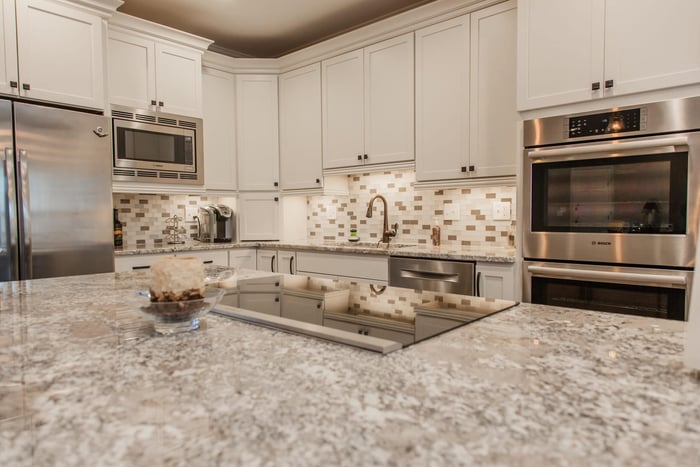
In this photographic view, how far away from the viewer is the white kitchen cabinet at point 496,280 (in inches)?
96.0

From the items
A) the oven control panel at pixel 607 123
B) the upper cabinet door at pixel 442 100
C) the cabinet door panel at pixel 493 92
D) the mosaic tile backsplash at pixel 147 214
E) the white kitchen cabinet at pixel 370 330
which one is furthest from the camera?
the mosaic tile backsplash at pixel 147 214

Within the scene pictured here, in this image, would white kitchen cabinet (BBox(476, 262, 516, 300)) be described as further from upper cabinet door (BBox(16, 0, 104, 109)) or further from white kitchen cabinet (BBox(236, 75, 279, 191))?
upper cabinet door (BBox(16, 0, 104, 109))

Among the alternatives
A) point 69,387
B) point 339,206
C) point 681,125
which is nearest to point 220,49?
point 339,206

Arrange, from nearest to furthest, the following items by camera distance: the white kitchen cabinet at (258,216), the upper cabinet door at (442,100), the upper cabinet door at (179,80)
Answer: the upper cabinet door at (442,100) → the upper cabinet door at (179,80) → the white kitchen cabinet at (258,216)

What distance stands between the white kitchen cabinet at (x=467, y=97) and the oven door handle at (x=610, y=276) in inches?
28.4

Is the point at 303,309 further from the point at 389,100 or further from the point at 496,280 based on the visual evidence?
the point at 389,100

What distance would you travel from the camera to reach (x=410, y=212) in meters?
3.55

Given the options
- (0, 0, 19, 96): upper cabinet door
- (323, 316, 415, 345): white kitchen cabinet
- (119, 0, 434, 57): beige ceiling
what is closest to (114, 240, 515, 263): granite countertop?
(0, 0, 19, 96): upper cabinet door

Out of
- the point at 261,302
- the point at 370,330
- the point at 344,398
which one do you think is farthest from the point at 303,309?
the point at 344,398

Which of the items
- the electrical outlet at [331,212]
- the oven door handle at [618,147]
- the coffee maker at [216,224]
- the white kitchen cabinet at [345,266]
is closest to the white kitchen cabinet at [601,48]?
the oven door handle at [618,147]

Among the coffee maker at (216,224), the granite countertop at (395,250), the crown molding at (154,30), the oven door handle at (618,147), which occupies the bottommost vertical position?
the granite countertop at (395,250)

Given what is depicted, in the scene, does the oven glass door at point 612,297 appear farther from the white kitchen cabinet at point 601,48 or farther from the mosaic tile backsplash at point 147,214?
the mosaic tile backsplash at point 147,214

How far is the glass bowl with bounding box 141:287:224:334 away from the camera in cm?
87

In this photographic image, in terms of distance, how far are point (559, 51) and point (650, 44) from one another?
39 cm
